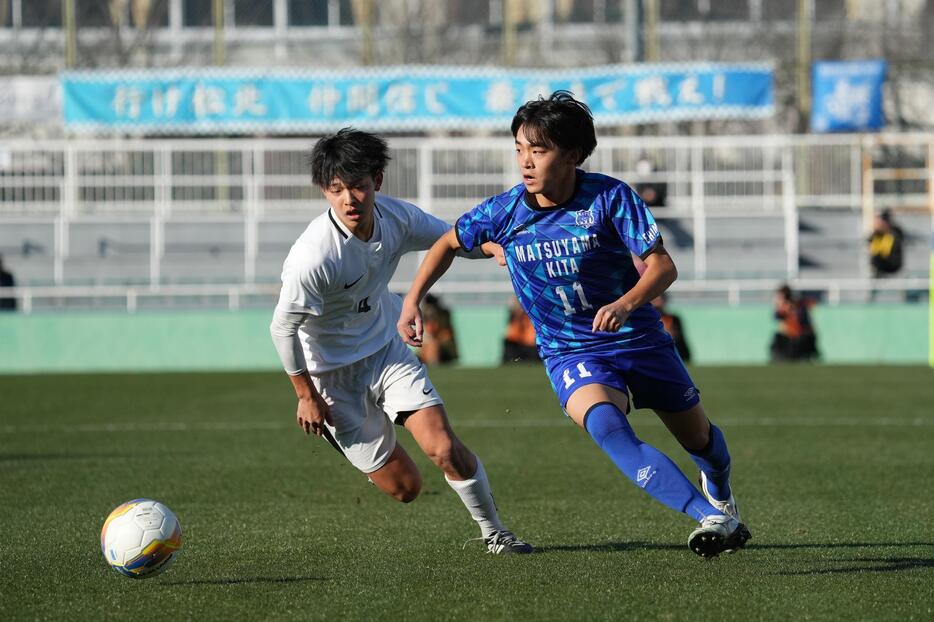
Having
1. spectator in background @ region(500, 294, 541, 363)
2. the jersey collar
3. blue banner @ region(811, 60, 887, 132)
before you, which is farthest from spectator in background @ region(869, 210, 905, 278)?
the jersey collar

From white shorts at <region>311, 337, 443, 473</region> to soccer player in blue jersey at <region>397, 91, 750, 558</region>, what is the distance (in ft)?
1.45

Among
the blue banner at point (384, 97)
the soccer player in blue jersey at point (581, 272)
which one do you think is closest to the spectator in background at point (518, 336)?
the blue banner at point (384, 97)

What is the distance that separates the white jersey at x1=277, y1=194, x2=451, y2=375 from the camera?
6332 mm

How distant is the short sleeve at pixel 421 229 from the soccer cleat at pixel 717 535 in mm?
2127

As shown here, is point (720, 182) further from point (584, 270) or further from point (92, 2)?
point (584, 270)

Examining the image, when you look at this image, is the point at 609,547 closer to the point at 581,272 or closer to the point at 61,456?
the point at 581,272

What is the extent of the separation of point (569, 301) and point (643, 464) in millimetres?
853

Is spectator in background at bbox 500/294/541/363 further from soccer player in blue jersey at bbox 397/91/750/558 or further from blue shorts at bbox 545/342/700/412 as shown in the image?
blue shorts at bbox 545/342/700/412

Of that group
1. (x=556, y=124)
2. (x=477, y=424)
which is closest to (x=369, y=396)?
(x=556, y=124)

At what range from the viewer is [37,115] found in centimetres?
2681

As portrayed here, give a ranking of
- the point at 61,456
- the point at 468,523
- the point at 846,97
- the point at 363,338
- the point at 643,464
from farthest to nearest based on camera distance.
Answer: the point at 846,97 → the point at 61,456 → the point at 468,523 → the point at 363,338 → the point at 643,464

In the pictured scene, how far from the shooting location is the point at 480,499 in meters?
6.66

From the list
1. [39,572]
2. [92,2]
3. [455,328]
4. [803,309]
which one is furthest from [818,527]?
[92,2]

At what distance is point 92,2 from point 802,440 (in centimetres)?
2076
